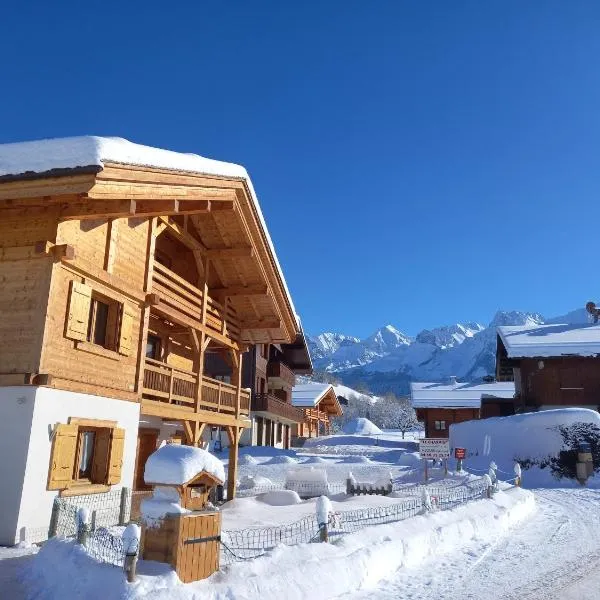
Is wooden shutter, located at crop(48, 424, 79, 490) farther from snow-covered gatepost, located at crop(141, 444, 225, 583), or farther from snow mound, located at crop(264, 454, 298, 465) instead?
snow mound, located at crop(264, 454, 298, 465)

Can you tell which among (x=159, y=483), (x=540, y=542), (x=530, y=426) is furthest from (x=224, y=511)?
(x=530, y=426)

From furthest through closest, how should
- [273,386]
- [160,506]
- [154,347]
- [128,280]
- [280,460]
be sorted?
[273,386] → [280,460] → [154,347] → [128,280] → [160,506]

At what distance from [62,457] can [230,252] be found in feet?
26.4

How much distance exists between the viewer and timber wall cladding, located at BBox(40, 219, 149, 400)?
9.88 m

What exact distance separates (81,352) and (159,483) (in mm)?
4864

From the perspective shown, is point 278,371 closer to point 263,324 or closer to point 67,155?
point 263,324

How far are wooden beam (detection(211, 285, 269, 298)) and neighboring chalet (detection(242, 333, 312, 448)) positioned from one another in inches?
771

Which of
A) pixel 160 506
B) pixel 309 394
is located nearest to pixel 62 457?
pixel 160 506

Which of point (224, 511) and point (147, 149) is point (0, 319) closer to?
point (147, 149)

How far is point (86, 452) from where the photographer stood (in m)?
11.1

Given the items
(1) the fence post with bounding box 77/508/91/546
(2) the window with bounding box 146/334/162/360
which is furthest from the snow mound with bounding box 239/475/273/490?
(1) the fence post with bounding box 77/508/91/546

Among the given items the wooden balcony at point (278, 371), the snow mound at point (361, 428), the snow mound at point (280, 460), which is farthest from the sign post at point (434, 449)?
the snow mound at point (361, 428)

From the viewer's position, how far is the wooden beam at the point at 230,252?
16.1 m

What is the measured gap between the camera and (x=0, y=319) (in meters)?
9.81
